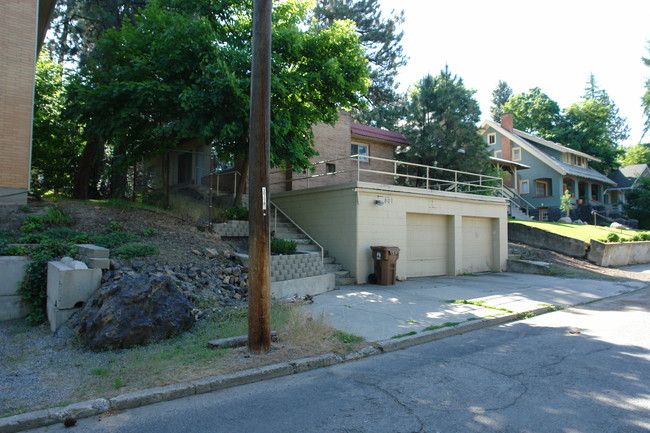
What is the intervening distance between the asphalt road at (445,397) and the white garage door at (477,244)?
33.7 feet

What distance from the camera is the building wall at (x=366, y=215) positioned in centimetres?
1309

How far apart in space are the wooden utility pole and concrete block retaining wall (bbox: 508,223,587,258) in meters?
18.8

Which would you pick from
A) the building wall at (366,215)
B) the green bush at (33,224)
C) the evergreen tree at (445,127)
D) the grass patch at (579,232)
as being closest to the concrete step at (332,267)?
the building wall at (366,215)

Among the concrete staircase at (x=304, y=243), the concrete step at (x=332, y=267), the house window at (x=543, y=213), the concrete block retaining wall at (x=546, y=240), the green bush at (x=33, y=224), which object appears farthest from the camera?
the house window at (x=543, y=213)

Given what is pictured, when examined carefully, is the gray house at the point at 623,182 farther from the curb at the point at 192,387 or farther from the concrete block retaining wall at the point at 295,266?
the curb at the point at 192,387

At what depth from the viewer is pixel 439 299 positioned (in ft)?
35.4

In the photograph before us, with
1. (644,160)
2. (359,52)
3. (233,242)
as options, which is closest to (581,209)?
(644,160)

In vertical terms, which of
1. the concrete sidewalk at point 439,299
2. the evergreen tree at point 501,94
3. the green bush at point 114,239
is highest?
the evergreen tree at point 501,94

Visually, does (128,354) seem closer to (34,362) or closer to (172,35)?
(34,362)

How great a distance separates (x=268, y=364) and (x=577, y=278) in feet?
45.4

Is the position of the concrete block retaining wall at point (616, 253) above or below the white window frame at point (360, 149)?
below

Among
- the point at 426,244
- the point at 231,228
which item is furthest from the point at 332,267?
the point at 426,244

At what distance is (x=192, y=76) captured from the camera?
11.3 meters

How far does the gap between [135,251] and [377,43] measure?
2783cm
